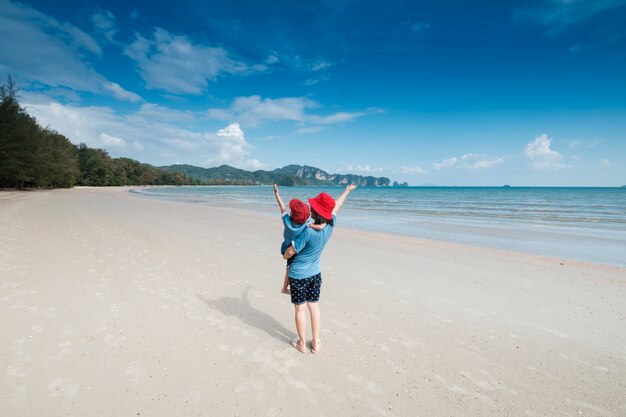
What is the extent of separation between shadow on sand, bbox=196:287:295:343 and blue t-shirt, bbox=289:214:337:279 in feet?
4.37

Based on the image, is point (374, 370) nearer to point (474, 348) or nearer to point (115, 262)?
point (474, 348)

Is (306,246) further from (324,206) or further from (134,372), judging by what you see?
(134,372)

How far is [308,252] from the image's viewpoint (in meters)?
3.67

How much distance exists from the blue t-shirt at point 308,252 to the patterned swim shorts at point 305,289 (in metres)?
0.07

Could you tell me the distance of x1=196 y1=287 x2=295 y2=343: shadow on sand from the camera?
15.1 feet

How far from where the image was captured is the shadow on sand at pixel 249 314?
4.60 metres

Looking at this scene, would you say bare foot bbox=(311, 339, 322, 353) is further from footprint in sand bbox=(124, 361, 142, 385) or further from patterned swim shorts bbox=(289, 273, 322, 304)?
footprint in sand bbox=(124, 361, 142, 385)

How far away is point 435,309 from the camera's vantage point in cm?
558

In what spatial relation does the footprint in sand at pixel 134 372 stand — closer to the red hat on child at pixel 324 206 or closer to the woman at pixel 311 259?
the woman at pixel 311 259

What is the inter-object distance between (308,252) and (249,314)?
2347mm

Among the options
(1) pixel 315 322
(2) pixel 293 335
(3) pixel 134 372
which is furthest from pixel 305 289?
(3) pixel 134 372

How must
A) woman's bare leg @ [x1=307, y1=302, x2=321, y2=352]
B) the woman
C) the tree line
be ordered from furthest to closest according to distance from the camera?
the tree line, woman's bare leg @ [x1=307, y1=302, x2=321, y2=352], the woman

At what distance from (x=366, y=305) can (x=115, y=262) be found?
22.7 ft

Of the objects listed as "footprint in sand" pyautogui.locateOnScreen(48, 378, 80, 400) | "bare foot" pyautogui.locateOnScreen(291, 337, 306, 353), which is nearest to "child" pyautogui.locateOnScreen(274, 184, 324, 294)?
"bare foot" pyautogui.locateOnScreen(291, 337, 306, 353)
